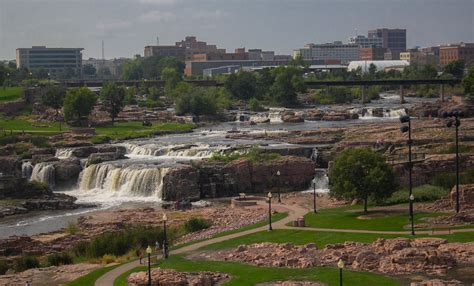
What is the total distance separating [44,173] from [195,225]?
3130 cm

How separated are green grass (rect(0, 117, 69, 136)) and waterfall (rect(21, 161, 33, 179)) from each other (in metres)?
18.7

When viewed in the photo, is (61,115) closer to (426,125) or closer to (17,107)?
(17,107)

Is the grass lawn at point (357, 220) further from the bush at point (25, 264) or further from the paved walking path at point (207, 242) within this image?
the bush at point (25, 264)

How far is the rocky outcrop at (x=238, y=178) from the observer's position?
73812 millimetres

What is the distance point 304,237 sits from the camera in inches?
1852

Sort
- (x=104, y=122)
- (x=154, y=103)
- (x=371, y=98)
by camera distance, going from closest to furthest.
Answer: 1. (x=104, y=122)
2. (x=154, y=103)
3. (x=371, y=98)

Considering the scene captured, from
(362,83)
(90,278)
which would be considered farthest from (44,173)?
(362,83)

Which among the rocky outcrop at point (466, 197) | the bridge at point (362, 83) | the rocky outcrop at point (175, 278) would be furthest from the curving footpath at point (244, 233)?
the bridge at point (362, 83)

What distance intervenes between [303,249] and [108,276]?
950 cm

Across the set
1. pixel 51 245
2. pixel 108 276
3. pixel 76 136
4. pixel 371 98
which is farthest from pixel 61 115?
pixel 108 276

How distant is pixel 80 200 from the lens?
75.5 meters

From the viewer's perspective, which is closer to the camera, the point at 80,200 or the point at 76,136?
the point at 80,200

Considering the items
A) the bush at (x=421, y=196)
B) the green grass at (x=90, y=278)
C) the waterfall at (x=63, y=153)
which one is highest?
the waterfall at (x=63, y=153)

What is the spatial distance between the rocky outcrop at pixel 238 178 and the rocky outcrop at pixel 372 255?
94.5 ft
